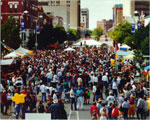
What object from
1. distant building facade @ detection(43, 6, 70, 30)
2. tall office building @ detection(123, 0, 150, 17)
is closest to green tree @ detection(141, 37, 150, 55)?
tall office building @ detection(123, 0, 150, 17)

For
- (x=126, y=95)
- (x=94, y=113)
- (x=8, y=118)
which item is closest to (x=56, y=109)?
(x=94, y=113)

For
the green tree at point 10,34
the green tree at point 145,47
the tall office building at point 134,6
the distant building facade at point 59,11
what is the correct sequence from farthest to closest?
the distant building facade at point 59,11 → the tall office building at point 134,6 → the green tree at point 10,34 → the green tree at point 145,47

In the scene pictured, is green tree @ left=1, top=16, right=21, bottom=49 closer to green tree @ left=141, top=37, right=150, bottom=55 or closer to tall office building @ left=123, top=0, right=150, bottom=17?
green tree @ left=141, top=37, right=150, bottom=55

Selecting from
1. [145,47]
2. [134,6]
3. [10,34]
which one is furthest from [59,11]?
[145,47]

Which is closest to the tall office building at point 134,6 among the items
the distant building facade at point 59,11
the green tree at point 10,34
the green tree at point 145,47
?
the distant building facade at point 59,11

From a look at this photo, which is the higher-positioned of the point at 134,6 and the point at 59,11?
the point at 134,6

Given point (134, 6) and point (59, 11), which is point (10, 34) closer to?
point (134, 6)

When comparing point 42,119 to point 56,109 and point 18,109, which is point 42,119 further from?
point 18,109

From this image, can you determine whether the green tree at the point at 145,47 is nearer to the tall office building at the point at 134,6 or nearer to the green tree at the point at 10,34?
the green tree at the point at 10,34

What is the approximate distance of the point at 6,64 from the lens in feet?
105

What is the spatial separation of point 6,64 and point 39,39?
4489cm

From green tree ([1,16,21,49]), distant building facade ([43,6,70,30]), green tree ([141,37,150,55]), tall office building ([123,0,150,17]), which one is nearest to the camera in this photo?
green tree ([141,37,150,55])

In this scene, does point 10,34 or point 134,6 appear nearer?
point 10,34

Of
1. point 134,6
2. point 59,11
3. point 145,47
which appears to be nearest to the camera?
point 145,47
